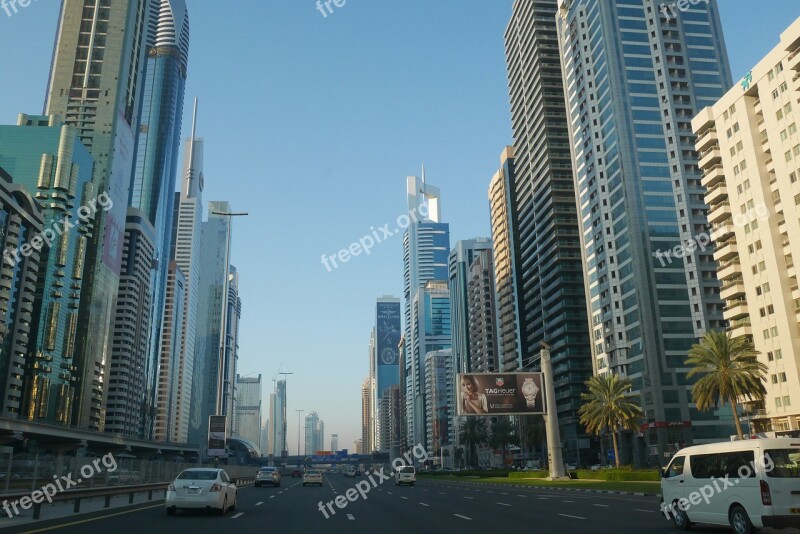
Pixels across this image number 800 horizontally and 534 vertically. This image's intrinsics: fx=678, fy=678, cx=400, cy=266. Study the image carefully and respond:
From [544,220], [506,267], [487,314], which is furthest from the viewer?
A: [487,314]

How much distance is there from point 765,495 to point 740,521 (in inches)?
39.0

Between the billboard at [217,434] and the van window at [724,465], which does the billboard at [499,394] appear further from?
the van window at [724,465]

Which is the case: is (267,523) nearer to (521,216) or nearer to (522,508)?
(522,508)

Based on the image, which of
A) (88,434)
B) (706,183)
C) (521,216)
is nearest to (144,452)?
(88,434)

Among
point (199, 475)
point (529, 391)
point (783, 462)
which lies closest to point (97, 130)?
point (529, 391)

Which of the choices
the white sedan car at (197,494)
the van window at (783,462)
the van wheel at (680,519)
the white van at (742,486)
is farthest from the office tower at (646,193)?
the van window at (783,462)

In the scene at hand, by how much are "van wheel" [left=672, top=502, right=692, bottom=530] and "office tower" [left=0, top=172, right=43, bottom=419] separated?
141 m

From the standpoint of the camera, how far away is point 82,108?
7333 inches

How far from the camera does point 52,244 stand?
522ft

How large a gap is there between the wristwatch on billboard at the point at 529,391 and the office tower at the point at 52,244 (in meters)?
129

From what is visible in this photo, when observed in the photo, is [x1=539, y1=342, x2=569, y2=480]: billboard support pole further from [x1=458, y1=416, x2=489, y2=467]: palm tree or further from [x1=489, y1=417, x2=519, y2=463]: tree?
[x1=458, y1=416, x2=489, y2=467]: palm tree

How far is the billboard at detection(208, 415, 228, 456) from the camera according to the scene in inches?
3201

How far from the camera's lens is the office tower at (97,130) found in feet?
578

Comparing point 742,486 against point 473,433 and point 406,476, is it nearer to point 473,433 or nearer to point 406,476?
point 406,476
